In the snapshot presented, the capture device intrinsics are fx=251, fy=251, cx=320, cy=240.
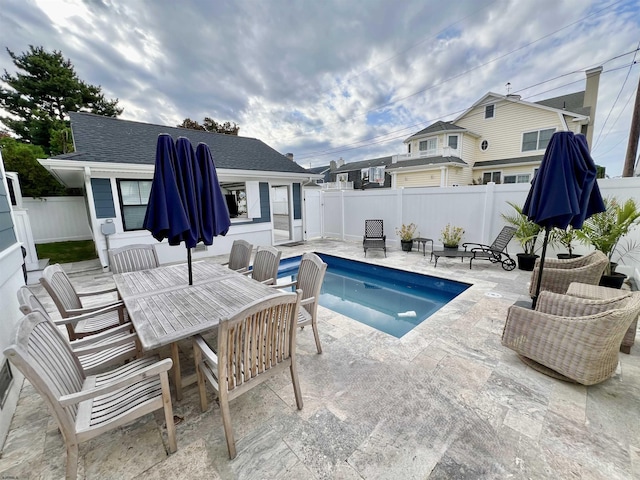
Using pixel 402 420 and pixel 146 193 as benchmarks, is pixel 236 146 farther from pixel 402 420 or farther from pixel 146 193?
pixel 402 420

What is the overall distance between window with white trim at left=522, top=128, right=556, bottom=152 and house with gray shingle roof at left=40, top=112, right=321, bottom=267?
13015mm

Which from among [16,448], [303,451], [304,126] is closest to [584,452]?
[303,451]

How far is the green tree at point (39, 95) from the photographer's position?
13.5 metres

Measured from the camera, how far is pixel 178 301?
8.11ft

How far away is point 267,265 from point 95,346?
193 centimetres

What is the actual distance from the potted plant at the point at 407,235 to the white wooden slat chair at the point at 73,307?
23.0 feet

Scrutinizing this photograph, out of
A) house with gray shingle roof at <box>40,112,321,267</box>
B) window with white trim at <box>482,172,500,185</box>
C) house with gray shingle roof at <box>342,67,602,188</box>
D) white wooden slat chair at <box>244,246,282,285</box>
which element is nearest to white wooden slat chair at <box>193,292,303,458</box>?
white wooden slat chair at <box>244,246,282,285</box>

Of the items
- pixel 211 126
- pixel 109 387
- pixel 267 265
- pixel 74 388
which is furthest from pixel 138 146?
A: pixel 211 126

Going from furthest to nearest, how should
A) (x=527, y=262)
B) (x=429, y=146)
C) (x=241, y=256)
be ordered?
(x=429, y=146) < (x=527, y=262) < (x=241, y=256)

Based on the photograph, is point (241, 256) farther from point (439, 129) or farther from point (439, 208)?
point (439, 129)

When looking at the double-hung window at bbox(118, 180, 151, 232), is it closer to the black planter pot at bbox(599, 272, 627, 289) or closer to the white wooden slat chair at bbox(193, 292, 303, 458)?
the white wooden slat chair at bbox(193, 292, 303, 458)

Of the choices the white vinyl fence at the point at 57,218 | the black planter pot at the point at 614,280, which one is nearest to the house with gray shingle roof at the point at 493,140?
the black planter pot at the point at 614,280

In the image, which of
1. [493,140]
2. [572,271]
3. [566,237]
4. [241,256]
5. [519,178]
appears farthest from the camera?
[493,140]

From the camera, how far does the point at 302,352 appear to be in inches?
114
